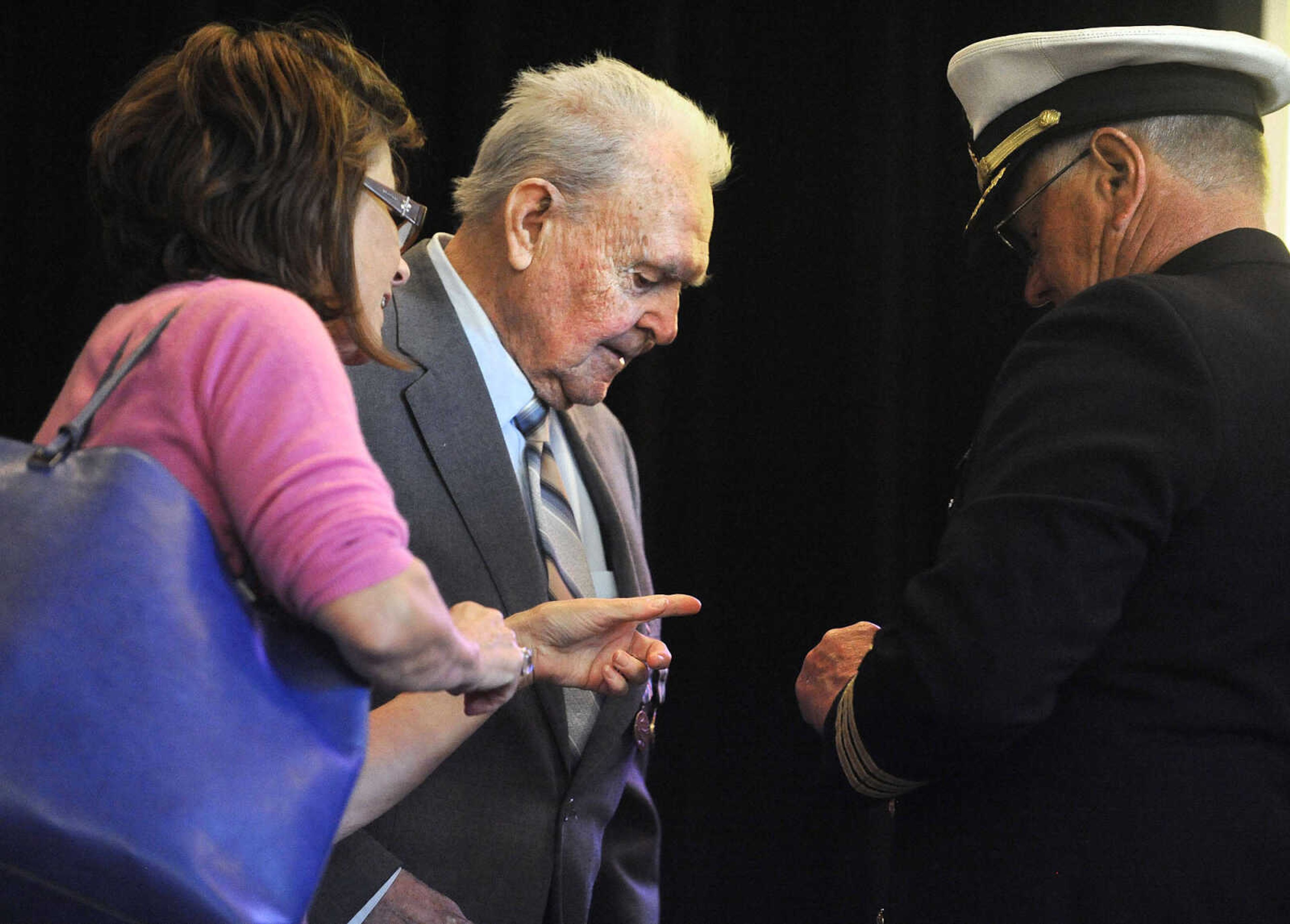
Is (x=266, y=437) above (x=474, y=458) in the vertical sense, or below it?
above

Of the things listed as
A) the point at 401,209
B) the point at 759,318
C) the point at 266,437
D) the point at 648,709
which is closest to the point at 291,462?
the point at 266,437

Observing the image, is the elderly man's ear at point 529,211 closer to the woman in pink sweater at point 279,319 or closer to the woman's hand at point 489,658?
the woman in pink sweater at point 279,319

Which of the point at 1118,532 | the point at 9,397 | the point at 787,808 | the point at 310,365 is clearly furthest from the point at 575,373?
the point at 9,397

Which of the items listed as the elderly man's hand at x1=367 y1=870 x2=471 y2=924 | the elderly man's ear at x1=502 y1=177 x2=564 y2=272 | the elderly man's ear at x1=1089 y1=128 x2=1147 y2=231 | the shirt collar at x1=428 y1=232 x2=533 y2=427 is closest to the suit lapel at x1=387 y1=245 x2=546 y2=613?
the shirt collar at x1=428 y1=232 x2=533 y2=427

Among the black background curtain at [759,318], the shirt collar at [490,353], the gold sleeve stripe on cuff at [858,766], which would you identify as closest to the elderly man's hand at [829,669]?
the gold sleeve stripe on cuff at [858,766]

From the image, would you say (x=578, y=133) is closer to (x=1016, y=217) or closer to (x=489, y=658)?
(x=1016, y=217)

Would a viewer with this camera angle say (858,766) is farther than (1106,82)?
No

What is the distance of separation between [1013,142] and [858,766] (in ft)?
2.66

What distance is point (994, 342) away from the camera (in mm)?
2426

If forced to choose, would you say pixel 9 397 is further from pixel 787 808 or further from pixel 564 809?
pixel 787 808

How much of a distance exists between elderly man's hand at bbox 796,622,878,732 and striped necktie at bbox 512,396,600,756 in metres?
0.32

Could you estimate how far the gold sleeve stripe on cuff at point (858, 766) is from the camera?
1.25 m

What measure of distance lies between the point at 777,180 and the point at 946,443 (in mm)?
669

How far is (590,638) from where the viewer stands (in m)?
1.33
